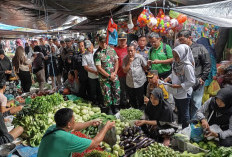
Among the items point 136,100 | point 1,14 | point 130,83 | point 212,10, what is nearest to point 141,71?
point 130,83

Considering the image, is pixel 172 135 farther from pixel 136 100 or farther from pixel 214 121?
pixel 136 100

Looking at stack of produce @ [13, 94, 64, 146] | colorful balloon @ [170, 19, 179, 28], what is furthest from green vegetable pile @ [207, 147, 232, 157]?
colorful balloon @ [170, 19, 179, 28]

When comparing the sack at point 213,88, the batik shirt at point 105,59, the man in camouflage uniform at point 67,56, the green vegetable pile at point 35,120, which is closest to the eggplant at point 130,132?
the batik shirt at point 105,59

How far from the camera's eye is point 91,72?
199 inches

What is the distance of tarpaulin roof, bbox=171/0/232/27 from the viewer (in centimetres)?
417

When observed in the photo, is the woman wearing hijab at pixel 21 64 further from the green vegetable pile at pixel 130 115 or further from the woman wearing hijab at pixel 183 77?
the woman wearing hijab at pixel 183 77

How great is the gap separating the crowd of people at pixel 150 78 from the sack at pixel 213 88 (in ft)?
2.21

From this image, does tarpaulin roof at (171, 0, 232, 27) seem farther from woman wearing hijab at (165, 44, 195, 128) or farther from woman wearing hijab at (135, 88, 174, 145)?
woman wearing hijab at (135, 88, 174, 145)

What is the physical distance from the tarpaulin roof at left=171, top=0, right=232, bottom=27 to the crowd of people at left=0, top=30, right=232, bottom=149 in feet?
2.07

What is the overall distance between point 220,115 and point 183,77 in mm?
909

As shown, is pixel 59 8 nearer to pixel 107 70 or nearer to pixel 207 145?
pixel 107 70

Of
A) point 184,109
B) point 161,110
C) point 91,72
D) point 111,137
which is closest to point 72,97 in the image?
point 91,72

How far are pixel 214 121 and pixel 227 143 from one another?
1.31 feet

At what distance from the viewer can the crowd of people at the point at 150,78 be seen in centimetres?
344
